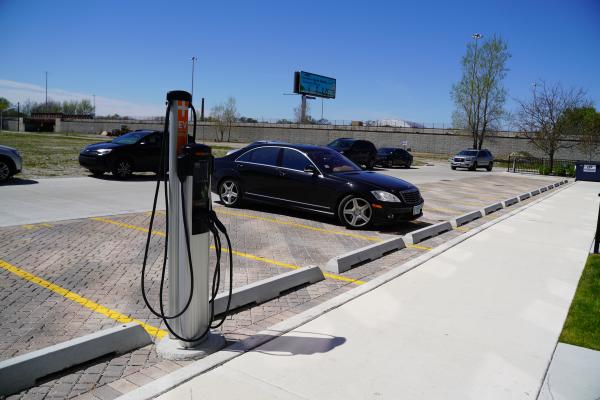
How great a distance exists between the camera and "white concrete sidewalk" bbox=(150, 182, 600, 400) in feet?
10.4

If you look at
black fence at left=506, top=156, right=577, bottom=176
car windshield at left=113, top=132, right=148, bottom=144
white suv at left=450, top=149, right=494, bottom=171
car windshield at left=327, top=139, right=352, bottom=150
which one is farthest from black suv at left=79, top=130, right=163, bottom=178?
black fence at left=506, top=156, right=577, bottom=176

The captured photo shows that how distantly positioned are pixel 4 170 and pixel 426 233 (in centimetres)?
1047

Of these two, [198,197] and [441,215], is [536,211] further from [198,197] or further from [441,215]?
[198,197]

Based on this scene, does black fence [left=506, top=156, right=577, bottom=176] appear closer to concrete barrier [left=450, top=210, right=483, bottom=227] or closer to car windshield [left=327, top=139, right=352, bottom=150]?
car windshield [left=327, top=139, right=352, bottom=150]

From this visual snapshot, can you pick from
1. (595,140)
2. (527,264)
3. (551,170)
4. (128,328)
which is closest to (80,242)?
(128,328)

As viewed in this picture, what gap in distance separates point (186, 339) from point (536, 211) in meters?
11.9

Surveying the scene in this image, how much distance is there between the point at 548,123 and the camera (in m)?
36.8

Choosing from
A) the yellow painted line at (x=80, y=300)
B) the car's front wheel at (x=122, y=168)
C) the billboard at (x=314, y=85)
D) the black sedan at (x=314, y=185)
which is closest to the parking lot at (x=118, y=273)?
the yellow painted line at (x=80, y=300)

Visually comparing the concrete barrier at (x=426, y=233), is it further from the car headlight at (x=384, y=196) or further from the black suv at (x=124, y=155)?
the black suv at (x=124, y=155)

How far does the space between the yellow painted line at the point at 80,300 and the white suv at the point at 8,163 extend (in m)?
7.78

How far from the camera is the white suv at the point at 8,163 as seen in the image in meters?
11.9

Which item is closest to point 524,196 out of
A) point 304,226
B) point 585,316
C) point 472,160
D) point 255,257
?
point 304,226

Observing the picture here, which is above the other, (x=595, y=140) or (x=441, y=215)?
(x=595, y=140)

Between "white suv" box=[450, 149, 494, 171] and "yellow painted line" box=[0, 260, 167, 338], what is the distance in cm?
3372
